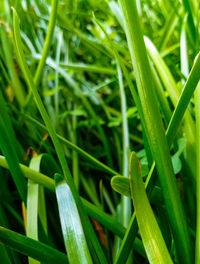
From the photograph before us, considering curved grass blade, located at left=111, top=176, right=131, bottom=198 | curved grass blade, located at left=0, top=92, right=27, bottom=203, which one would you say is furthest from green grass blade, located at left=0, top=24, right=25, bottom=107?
curved grass blade, located at left=111, top=176, right=131, bottom=198

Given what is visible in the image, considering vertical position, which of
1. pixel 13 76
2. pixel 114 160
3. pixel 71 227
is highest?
pixel 13 76

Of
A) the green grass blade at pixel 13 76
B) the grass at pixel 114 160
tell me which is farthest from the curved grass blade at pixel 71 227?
the green grass blade at pixel 13 76

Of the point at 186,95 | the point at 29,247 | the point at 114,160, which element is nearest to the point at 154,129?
the point at 186,95

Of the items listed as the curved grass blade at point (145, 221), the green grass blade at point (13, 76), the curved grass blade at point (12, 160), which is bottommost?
the curved grass blade at point (145, 221)

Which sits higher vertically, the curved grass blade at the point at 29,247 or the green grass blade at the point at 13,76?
the green grass blade at the point at 13,76

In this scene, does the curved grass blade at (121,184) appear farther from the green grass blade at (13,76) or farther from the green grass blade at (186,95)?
the green grass blade at (13,76)

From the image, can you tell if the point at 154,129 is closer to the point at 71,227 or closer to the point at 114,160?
the point at 71,227

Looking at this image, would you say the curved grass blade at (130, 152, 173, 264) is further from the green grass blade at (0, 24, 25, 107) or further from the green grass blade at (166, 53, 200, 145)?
the green grass blade at (0, 24, 25, 107)
